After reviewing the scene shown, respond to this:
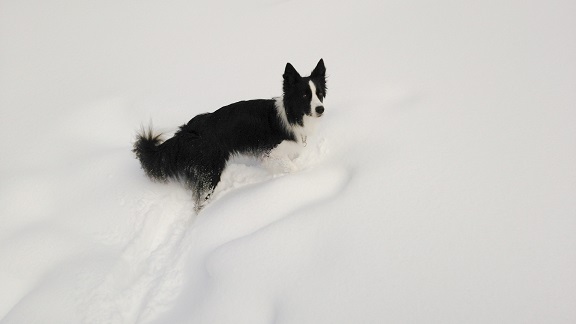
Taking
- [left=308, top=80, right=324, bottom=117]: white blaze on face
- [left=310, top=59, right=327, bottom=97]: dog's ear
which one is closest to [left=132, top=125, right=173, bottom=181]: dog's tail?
[left=308, top=80, right=324, bottom=117]: white blaze on face

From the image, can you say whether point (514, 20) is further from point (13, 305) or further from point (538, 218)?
point (13, 305)

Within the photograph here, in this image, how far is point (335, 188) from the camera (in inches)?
120

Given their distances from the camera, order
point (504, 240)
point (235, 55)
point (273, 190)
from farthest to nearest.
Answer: point (235, 55)
point (273, 190)
point (504, 240)

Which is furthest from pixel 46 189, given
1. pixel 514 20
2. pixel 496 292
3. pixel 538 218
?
pixel 514 20

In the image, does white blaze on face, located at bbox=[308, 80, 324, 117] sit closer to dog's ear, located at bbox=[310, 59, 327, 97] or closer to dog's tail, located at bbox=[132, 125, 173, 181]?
dog's ear, located at bbox=[310, 59, 327, 97]

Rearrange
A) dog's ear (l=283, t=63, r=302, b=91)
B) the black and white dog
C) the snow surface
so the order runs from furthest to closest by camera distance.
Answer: the black and white dog
dog's ear (l=283, t=63, r=302, b=91)
the snow surface

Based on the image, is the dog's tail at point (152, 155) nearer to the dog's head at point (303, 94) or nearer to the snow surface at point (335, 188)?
the snow surface at point (335, 188)

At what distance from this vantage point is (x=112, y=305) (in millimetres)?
2654

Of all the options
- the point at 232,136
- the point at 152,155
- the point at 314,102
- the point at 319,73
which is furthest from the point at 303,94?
the point at 152,155

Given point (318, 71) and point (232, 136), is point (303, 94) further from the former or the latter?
point (232, 136)

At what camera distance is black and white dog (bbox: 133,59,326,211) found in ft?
11.2

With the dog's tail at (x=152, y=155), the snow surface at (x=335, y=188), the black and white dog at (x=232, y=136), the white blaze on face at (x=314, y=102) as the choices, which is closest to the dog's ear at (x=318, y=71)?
the black and white dog at (x=232, y=136)

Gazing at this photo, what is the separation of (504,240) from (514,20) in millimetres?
3732

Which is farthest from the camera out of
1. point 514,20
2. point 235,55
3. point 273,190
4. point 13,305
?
point 235,55
